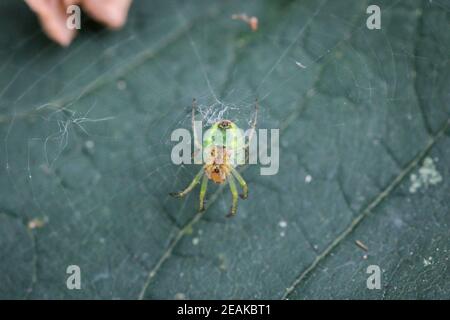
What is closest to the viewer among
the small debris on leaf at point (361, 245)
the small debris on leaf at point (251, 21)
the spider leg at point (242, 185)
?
the small debris on leaf at point (361, 245)

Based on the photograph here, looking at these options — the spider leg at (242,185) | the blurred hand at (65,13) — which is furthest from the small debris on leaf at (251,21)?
the spider leg at (242,185)

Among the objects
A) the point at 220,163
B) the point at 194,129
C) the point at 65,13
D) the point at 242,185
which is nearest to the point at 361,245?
the point at 242,185

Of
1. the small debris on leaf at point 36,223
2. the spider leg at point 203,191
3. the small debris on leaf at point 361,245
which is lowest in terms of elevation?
the small debris on leaf at point 361,245

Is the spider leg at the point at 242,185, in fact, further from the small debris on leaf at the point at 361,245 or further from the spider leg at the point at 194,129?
the small debris on leaf at the point at 361,245

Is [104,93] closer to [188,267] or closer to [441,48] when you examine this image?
[188,267]

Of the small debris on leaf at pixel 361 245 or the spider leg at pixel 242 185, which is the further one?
the spider leg at pixel 242 185

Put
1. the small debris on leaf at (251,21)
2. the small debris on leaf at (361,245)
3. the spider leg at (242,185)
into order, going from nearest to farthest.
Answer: the small debris on leaf at (361,245)
the spider leg at (242,185)
the small debris on leaf at (251,21)
